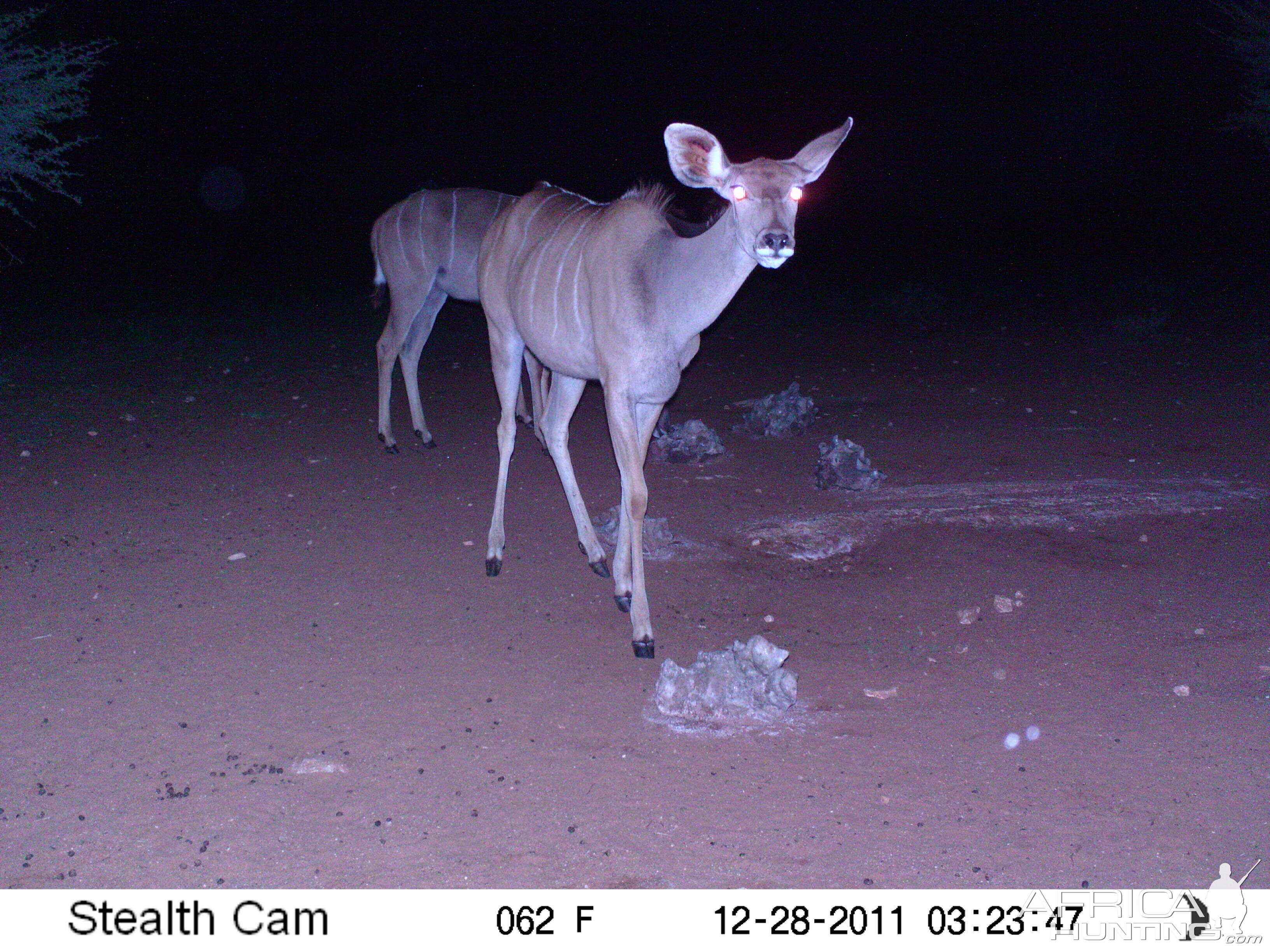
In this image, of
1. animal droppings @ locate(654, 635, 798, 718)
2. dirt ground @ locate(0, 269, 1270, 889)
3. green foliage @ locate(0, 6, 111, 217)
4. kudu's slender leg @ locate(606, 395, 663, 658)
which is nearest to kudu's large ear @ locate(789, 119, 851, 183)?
kudu's slender leg @ locate(606, 395, 663, 658)

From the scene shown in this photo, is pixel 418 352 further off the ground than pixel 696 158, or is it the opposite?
pixel 696 158

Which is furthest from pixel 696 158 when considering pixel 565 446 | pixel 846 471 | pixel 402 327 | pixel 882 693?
pixel 402 327

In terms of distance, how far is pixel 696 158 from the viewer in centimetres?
468

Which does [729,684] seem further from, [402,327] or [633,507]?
[402,327]

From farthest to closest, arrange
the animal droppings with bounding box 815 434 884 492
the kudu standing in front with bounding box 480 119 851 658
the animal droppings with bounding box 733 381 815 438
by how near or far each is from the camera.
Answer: the animal droppings with bounding box 733 381 815 438, the animal droppings with bounding box 815 434 884 492, the kudu standing in front with bounding box 480 119 851 658

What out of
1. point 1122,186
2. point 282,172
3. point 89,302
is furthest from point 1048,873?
point 282,172

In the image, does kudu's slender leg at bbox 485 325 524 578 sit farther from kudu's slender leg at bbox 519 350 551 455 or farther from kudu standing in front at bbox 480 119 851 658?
kudu's slender leg at bbox 519 350 551 455

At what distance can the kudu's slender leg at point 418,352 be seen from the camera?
8391mm

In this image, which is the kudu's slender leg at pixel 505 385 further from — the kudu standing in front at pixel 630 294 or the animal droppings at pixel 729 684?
the animal droppings at pixel 729 684

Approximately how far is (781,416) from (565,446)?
2.70 meters

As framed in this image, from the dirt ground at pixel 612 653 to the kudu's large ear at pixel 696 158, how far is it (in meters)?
2.01

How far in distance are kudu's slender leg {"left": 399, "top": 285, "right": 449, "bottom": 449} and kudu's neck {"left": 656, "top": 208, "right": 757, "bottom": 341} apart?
12.3 ft

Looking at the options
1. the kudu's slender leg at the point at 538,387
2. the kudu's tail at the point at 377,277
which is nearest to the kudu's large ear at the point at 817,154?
the kudu's slender leg at the point at 538,387

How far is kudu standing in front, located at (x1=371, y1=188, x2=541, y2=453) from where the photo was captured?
841cm
